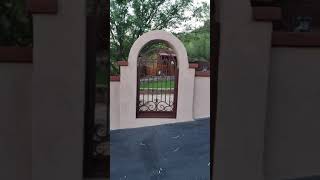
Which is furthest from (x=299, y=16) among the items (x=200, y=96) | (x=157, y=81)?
(x=200, y=96)

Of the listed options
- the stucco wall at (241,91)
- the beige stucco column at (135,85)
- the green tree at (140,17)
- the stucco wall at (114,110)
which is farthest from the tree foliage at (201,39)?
the stucco wall at (114,110)

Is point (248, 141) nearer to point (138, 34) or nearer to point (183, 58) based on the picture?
point (138, 34)

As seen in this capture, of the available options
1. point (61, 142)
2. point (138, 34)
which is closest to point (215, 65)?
point (61, 142)

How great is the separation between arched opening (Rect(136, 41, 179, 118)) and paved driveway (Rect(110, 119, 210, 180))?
1.68 feet

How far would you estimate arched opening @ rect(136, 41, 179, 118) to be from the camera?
21.7 feet

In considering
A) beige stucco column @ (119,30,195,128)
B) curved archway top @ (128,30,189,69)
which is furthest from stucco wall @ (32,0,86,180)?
curved archway top @ (128,30,189,69)

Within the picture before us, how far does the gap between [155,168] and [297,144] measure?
2.29 m

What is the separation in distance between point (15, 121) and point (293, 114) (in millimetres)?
2364

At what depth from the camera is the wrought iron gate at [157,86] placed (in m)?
6.69

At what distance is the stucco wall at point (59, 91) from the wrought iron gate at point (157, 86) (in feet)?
11.8

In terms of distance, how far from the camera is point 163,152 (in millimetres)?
5609

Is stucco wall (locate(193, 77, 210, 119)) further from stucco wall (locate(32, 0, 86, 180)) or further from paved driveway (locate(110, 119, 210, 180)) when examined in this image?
stucco wall (locate(32, 0, 86, 180))

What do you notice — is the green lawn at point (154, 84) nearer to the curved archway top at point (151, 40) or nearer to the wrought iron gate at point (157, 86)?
the wrought iron gate at point (157, 86)

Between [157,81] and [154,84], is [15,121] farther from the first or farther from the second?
[157,81]
